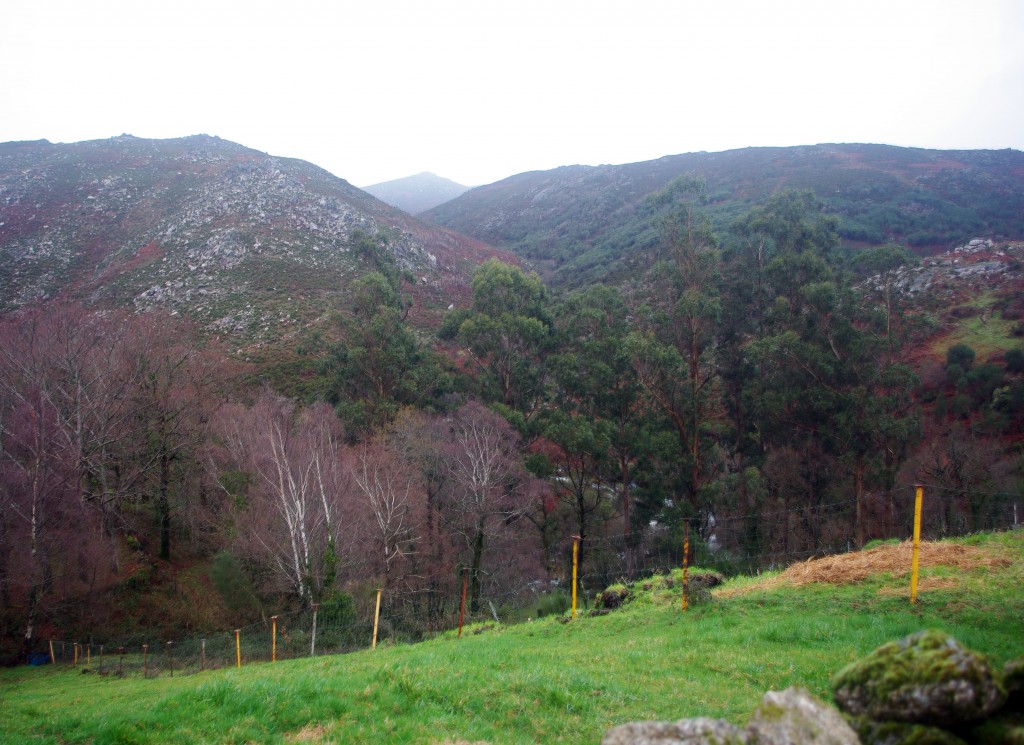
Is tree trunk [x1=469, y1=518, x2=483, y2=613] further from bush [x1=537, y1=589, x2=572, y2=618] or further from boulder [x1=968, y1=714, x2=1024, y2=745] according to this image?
boulder [x1=968, y1=714, x2=1024, y2=745]

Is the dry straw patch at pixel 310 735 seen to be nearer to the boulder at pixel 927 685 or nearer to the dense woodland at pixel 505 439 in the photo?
the boulder at pixel 927 685

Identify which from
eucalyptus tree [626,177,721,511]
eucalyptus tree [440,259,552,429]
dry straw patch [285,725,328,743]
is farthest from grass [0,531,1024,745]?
eucalyptus tree [440,259,552,429]

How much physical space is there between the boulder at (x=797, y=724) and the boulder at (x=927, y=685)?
13.8 inches

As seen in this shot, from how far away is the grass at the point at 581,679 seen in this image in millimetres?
5414

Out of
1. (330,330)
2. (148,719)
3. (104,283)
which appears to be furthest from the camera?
(104,283)

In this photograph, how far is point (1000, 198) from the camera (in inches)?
2496

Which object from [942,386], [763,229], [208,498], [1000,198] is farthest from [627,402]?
[1000,198]

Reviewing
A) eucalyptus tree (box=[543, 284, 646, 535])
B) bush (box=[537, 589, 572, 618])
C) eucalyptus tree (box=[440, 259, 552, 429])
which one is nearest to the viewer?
bush (box=[537, 589, 572, 618])

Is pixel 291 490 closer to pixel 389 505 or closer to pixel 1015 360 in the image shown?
pixel 389 505

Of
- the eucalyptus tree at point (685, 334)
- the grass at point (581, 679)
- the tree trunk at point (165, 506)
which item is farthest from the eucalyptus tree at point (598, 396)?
the grass at point (581, 679)

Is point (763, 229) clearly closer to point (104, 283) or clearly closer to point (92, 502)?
point (92, 502)

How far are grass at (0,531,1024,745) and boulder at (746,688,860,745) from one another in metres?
1.76

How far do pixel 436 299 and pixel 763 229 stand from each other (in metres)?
31.3

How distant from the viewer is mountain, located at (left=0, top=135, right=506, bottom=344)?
5016 cm
